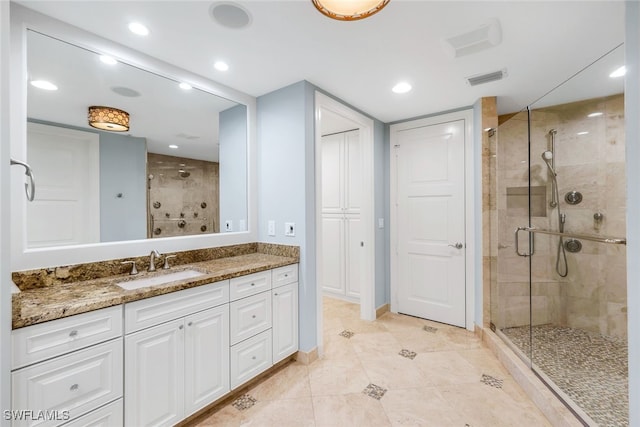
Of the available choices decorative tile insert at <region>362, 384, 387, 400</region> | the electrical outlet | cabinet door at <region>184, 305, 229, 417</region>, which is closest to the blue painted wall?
the electrical outlet

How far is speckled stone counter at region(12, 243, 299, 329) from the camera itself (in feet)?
3.72

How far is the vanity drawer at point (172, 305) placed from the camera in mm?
1343

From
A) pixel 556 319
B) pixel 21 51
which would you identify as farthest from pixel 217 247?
pixel 556 319

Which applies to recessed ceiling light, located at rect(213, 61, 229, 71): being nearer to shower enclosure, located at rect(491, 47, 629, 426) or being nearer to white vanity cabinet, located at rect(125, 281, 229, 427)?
white vanity cabinet, located at rect(125, 281, 229, 427)

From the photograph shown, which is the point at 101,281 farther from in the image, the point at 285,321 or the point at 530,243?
the point at 530,243

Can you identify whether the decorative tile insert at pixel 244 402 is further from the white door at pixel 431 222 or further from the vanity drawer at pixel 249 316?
the white door at pixel 431 222

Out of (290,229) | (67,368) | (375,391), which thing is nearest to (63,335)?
(67,368)

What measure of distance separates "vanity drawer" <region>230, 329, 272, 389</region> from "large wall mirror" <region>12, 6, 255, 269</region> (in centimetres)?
85

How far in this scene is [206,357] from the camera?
1.63 m

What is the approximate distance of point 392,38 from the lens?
5.44 feet

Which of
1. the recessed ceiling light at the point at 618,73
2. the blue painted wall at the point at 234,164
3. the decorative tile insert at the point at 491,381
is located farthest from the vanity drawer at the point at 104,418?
the recessed ceiling light at the point at 618,73

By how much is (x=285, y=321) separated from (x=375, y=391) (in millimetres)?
822

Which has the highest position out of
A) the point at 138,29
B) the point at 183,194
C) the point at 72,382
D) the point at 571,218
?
the point at 138,29

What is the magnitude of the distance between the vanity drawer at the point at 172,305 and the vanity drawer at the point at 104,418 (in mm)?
336
